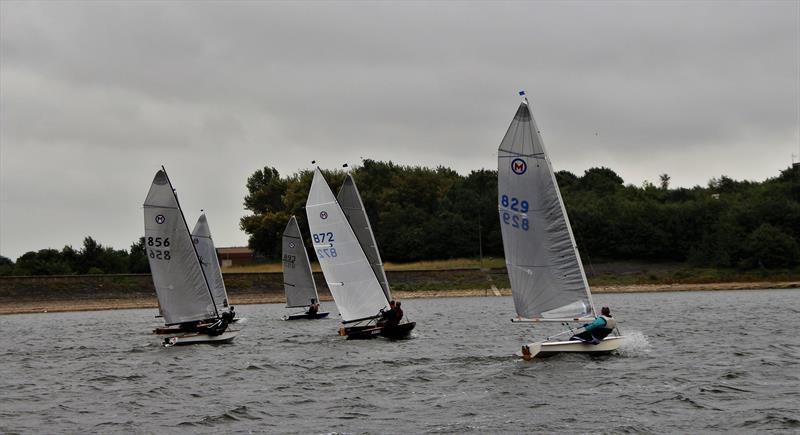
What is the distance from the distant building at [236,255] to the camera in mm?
125363

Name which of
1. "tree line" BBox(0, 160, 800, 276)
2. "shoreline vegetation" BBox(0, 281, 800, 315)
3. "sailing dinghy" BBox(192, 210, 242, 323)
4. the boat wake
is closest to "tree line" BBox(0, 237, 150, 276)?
"tree line" BBox(0, 160, 800, 276)

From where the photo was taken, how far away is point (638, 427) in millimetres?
19312

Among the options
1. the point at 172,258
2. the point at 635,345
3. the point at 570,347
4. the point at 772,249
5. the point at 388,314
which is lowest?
the point at 635,345

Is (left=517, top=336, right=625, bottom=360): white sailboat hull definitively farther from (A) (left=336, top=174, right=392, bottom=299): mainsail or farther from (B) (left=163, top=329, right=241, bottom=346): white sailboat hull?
(B) (left=163, top=329, right=241, bottom=346): white sailboat hull

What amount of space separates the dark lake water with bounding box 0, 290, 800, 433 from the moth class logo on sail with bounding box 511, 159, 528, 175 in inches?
209

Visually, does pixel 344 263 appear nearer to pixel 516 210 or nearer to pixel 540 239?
pixel 516 210

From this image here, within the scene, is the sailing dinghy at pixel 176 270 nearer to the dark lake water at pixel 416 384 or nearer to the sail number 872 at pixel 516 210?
the dark lake water at pixel 416 384

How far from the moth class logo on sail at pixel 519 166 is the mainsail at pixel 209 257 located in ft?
107

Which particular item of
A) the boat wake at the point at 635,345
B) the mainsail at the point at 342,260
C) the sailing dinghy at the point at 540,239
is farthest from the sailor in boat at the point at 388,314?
the sailing dinghy at the point at 540,239

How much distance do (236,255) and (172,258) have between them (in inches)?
3730

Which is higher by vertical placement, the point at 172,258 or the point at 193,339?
the point at 172,258

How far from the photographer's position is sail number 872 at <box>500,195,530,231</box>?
Answer: 28797 millimetres

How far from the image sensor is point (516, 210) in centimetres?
2894

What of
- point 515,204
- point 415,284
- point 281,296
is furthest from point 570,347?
point 415,284
